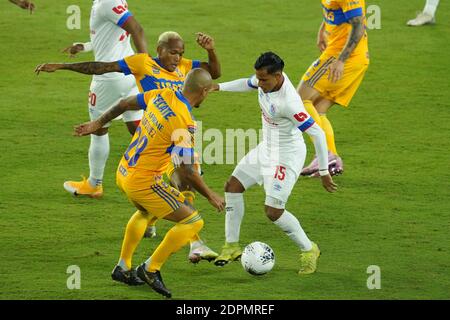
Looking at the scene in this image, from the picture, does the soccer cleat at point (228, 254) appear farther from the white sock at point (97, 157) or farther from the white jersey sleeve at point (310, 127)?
the white sock at point (97, 157)

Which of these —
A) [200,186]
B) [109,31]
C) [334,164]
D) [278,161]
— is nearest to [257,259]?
[278,161]

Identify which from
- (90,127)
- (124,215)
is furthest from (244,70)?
(90,127)

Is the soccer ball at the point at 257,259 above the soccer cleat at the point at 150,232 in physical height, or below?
above

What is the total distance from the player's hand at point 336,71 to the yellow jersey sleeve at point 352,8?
1.74 ft

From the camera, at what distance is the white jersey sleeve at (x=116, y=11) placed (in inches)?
444

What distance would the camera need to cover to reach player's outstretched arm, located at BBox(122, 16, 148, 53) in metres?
11.1

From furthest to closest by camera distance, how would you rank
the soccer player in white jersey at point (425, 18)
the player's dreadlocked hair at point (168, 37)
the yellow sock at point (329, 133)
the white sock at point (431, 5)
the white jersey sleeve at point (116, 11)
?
the soccer player in white jersey at point (425, 18) < the white sock at point (431, 5) < the yellow sock at point (329, 133) < the white jersey sleeve at point (116, 11) < the player's dreadlocked hair at point (168, 37)

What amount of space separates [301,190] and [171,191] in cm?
314

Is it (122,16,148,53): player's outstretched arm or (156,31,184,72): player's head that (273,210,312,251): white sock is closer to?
(156,31,184,72): player's head

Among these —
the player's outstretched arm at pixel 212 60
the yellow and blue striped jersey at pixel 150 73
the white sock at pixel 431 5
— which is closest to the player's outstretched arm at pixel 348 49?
the player's outstretched arm at pixel 212 60

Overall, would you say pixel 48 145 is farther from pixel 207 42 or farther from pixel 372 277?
pixel 372 277

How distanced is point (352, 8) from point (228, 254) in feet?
11.7

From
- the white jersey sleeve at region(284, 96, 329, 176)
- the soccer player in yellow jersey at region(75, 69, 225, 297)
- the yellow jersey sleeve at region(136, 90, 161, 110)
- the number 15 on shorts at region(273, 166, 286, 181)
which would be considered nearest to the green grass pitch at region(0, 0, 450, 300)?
the soccer player in yellow jersey at region(75, 69, 225, 297)

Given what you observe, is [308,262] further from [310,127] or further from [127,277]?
[127,277]
